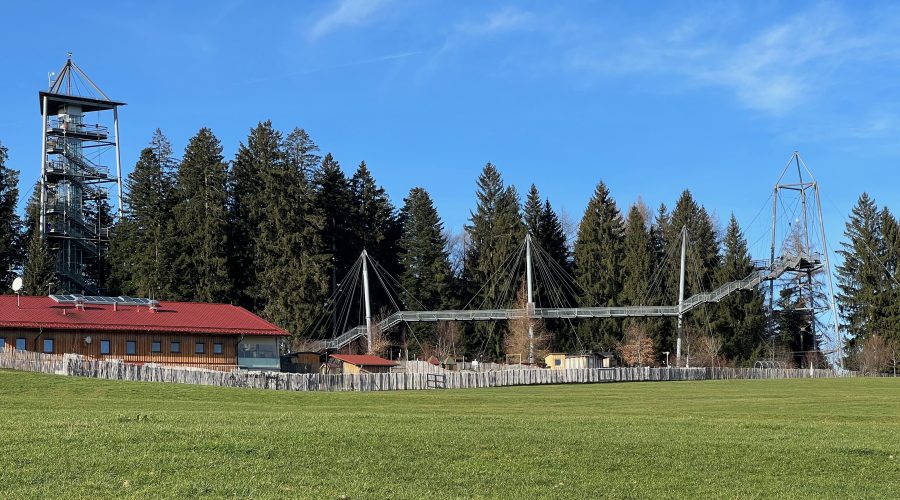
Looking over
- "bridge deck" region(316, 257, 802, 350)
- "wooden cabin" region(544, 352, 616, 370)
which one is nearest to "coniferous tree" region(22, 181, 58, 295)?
"bridge deck" region(316, 257, 802, 350)

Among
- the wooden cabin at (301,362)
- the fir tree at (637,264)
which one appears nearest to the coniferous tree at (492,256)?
the fir tree at (637,264)

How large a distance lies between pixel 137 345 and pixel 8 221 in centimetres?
3198

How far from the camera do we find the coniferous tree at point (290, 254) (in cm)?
8762

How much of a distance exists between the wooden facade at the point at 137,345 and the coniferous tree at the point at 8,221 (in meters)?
27.0

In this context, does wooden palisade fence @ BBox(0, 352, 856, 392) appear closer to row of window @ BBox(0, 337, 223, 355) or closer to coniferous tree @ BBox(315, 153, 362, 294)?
row of window @ BBox(0, 337, 223, 355)

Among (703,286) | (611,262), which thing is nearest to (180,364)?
(611,262)

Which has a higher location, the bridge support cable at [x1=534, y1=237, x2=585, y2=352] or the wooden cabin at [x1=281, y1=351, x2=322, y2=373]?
the bridge support cable at [x1=534, y1=237, x2=585, y2=352]

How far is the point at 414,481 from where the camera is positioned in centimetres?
1530

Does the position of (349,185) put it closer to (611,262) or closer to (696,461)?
(611,262)

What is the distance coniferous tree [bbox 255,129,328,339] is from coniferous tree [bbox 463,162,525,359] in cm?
1696

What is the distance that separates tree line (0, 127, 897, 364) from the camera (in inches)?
3472

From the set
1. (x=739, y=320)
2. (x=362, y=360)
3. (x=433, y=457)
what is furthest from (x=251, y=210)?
(x=433, y=457)

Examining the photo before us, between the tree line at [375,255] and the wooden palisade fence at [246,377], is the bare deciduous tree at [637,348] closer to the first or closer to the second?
the tree line at [375,255]

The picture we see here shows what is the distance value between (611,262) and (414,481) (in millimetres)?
88721
